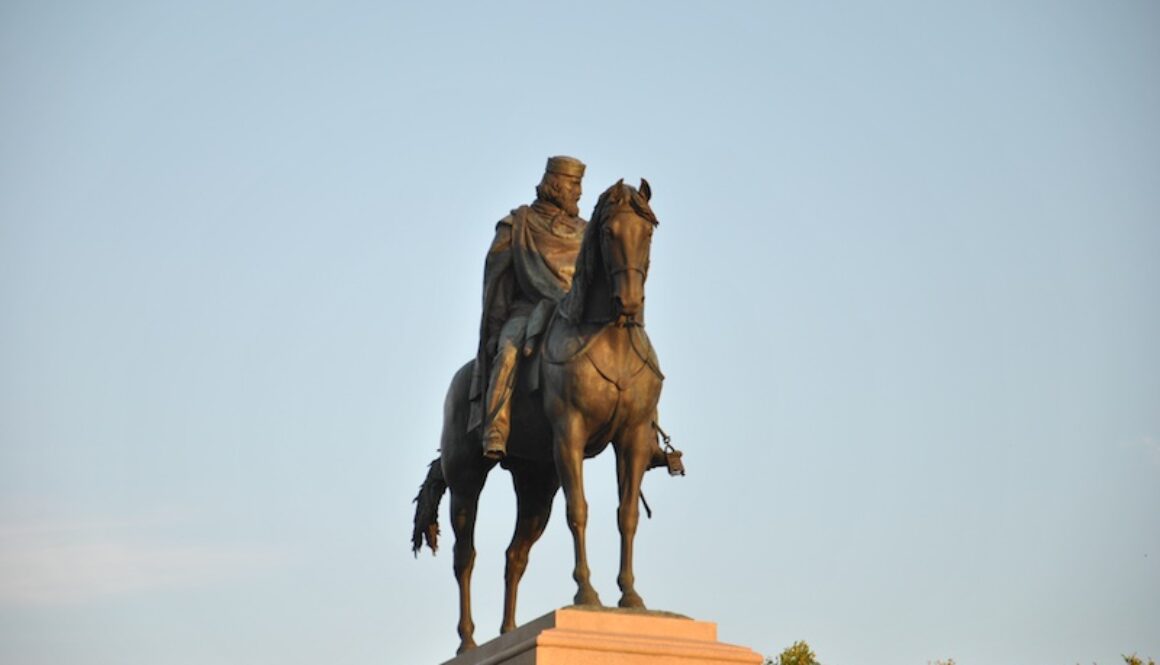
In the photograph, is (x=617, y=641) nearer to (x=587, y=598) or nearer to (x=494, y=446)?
(x=587, y=598)

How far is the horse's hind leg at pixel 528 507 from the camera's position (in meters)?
19.9

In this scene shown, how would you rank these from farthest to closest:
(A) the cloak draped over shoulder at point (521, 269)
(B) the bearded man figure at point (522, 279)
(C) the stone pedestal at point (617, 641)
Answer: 1. (A) the cloak draped over shoulder at point (521, 269)
2. (B) the bearded man figure at point (522, 279)
3. (C) the stone pedestal at point (617, 641)

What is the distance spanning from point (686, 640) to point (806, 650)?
20.1m

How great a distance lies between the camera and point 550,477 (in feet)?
65.8

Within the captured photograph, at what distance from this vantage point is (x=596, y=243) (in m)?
17.6

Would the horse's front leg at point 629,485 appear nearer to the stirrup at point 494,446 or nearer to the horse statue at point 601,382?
the horse statue at point 601,382

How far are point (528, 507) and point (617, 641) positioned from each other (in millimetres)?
3331

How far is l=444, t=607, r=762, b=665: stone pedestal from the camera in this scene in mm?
16719

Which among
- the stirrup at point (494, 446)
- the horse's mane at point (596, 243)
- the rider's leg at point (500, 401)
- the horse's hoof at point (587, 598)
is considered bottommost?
the horse's hoof at point (587, 598)

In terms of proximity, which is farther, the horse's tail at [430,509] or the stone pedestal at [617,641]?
the horse's tail at [430,509]

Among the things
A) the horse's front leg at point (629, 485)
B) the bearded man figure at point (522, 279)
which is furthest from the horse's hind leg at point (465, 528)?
the horse's front leg at point (629, 485)

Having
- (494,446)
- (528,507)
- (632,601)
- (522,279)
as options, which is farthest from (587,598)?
(522,279)

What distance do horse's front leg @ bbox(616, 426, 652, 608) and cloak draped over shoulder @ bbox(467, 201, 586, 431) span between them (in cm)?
162

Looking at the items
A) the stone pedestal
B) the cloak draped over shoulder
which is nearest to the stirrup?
the cloak draped over shoulder
